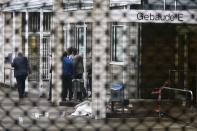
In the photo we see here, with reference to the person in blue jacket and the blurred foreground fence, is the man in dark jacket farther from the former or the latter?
the person in blue jacket

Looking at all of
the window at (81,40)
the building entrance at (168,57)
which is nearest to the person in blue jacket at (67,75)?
the building entrance at (168,57)

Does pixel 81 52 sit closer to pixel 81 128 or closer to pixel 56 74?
pixel 56 74

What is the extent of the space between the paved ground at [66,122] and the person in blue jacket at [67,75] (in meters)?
0.62

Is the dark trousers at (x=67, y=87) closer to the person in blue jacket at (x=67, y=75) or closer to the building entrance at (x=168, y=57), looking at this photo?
the person in blue jacket at (x=67, y=75)

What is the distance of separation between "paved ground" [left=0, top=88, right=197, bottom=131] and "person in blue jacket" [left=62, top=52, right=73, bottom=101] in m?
0.62

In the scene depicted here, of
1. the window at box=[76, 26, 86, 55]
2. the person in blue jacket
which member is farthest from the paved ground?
the window at box=[76, 26, 86, 55]

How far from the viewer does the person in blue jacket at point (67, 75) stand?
582 centimetres

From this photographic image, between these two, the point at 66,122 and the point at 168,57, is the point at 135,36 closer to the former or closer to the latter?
the point at 168,57

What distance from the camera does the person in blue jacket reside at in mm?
5816

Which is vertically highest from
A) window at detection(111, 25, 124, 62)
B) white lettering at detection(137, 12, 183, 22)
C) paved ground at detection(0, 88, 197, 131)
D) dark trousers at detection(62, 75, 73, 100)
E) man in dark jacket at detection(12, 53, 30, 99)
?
white lettering at detection(137, 12, 183, 22)

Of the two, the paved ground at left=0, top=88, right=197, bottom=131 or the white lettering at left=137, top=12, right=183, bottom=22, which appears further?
the white lettering at left=137, top=12, right=183, bottom=22

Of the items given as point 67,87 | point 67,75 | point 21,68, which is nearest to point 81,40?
point 21,68

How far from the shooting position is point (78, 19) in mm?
4910

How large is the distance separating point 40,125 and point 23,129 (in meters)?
0.13
